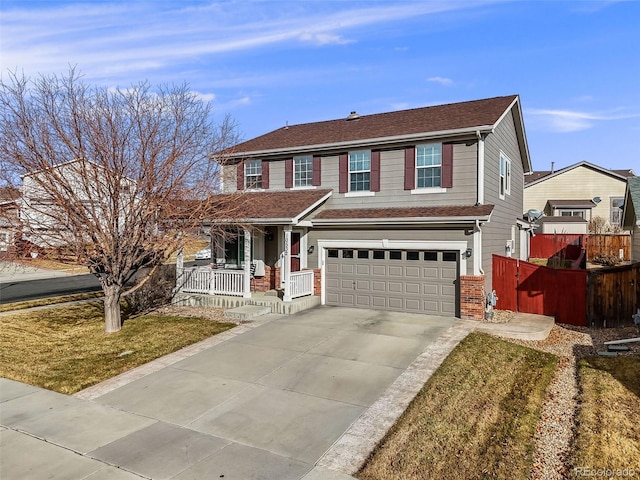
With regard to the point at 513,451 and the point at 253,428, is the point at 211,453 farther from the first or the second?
the point at 513,451

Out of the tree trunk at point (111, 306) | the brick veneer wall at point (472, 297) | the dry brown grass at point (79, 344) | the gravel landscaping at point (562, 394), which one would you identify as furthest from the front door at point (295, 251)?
the gravel landscaping at point (562, 394)

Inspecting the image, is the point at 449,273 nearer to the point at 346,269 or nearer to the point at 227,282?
the point at 346,269

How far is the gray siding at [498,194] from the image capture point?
1364 cm

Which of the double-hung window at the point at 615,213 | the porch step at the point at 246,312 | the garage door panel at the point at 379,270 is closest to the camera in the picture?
the porch step at the point at 246,312

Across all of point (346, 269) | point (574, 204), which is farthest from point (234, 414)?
point (574, 204)

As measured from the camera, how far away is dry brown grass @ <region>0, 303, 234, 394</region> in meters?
8.44

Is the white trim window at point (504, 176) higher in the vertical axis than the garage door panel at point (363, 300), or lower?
higher

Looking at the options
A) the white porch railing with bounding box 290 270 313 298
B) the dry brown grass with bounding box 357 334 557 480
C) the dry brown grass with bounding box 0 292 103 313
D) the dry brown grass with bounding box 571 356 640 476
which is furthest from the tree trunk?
the dry brown grass with bounding box 571 356 640 476

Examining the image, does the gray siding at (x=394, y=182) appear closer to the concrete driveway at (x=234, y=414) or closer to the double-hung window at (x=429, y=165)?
the double-hung window at (x=429, y=165)

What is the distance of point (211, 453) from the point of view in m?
5.35

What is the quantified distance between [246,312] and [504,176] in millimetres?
→ 10897

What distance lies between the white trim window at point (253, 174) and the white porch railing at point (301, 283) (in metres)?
4.89

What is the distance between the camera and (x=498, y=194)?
15.1m

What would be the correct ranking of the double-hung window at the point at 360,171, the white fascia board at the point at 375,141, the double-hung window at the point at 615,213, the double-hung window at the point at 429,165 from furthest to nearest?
the double-hung window at the point at 615,213 → the double-hung window at the point at 360,171 → the double-hung window at the point at 429,165 → the white fascia board at the point at 375,141
